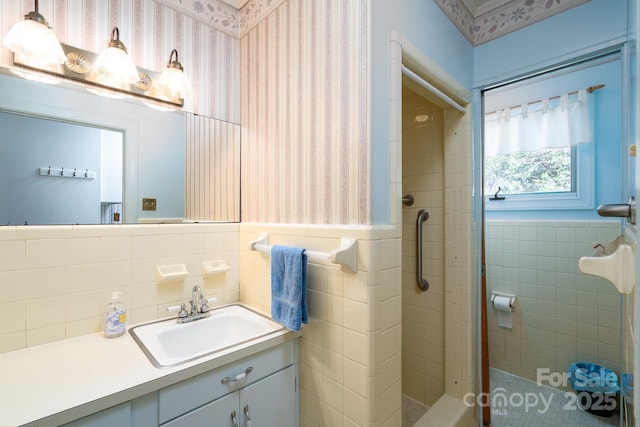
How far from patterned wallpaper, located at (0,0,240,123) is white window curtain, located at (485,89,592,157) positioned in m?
2.03

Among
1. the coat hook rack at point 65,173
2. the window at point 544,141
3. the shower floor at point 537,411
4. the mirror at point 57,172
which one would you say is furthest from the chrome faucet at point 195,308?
the window at point 544,141

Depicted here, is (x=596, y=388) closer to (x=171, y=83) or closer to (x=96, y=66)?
(x=171, y=83)

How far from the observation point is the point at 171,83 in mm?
1376

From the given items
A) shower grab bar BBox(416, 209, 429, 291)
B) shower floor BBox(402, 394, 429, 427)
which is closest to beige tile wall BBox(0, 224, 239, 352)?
shower grab bar BBox(416, 209, 429, 291)

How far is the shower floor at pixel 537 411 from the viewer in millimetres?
1714

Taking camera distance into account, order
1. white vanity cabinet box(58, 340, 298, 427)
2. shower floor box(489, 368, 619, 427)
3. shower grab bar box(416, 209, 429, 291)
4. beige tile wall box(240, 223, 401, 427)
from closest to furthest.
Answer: white vanity cabinet box(58, 340, 298, 427) → beige tile wall box(240, 223, 401, 427) → shower floor box(489, 368, 619, 427) → shower grab bar box(416, 209, 429, 291)

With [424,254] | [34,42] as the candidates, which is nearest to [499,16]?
[424,254]

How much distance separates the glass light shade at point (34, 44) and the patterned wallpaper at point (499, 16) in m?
1.68

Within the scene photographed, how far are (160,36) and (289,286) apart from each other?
1390 millimetres

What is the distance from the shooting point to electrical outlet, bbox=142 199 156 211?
1.33 meters

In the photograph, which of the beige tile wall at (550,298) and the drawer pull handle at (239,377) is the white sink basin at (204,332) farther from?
the beige tile wall at (550,298)

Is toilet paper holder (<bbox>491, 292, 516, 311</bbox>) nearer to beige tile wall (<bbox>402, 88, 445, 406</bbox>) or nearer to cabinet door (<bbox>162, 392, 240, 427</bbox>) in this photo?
beige tile wall (<bbox>402, 88, 445, 406</bbox>)

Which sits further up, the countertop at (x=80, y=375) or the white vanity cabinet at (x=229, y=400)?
the countertop at (x=80, y=375)

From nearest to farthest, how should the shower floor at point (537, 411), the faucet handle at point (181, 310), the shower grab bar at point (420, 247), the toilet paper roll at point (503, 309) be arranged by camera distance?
the faucet handle at point (181, 310)
the shower floor at point (537, 411)
the shower grab bar at point (420, 247)
the toilet paper roll at point (503, 309)
